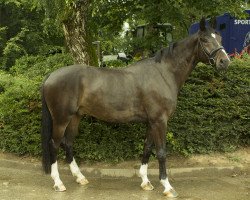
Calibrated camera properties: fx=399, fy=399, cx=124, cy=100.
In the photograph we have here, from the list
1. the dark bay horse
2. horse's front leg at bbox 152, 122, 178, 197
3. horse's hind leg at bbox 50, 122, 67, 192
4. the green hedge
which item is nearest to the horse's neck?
the dark bay horse

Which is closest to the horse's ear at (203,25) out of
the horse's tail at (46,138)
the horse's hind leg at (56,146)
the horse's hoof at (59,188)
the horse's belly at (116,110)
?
the horse's belly at (116,110)

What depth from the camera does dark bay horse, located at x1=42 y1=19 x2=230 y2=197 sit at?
5656mm

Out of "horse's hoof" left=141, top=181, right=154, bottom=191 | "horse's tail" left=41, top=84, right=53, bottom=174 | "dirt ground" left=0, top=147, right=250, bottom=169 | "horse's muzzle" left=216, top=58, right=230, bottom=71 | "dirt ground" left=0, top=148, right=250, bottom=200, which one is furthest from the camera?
"dirt ground" left=0, top=147, right=250, bottom=169

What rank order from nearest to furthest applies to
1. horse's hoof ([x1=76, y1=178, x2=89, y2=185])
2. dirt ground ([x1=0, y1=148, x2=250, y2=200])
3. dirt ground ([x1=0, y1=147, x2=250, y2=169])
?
dirt ground ([x1=0, y1=148, x2=250, y2=200]) < horse's hoof ([x1=76, y1=178, x2=89, y2=185]) < dirt ground ([x1=0, y1=147, x2=250, y2=169])

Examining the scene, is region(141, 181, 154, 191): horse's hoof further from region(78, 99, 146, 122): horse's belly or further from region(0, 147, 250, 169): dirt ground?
region(78, 99, 146, 122): horse's belly

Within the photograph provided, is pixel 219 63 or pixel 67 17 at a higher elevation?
pixel 67 17

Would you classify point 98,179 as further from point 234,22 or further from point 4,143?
point 234,22

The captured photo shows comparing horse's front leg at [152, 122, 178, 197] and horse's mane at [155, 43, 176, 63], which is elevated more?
horse's mane at [155, 43, 176, 63]

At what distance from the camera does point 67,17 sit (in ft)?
23.2

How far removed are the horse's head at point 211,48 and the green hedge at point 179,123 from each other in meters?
1.63

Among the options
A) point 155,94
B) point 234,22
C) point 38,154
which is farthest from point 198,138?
point 234,22

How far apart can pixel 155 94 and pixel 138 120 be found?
0.46 meters

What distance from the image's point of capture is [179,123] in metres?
7.21

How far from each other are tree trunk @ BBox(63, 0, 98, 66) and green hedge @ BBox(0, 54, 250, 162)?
3.01 ft
